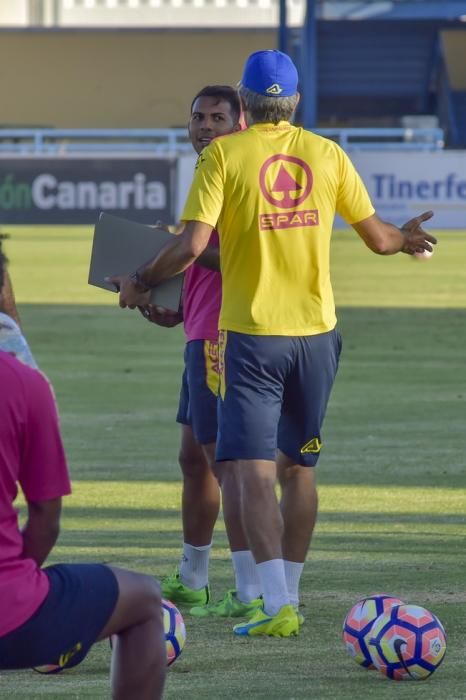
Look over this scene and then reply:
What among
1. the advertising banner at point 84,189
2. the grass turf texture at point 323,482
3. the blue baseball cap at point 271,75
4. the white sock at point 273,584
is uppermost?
the blue baseball cap at point 271,75

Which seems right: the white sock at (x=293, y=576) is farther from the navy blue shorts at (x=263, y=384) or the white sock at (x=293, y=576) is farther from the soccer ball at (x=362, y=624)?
the soccer ball at (x=362, y=624)

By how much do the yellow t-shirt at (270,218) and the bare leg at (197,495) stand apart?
1055 mm

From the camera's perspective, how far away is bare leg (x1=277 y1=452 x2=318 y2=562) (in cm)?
734

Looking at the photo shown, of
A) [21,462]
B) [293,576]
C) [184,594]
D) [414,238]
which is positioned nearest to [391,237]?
[414,238]

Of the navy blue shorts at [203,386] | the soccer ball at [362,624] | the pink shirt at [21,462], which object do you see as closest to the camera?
the pink shirt at [21,462]

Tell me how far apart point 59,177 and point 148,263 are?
23.2 meters

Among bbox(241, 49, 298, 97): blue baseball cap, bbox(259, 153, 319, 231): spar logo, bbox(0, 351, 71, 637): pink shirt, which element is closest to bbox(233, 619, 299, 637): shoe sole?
bbox(259, 153, 319, 231): spar logo

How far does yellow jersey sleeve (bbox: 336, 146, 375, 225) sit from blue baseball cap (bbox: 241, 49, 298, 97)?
33 centimetres

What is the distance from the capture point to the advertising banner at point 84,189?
97.1 feet

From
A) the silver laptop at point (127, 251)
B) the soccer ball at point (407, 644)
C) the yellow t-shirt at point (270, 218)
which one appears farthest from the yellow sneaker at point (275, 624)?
the silver laptop at point (127, 251)

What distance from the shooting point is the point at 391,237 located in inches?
290

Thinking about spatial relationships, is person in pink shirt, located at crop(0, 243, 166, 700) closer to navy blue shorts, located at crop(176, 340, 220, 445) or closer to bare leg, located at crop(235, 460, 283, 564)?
bare leg, located at crop(235, 460, 283, 564)

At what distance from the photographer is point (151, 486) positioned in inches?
450

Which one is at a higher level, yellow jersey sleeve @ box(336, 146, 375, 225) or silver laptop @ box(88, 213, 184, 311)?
yellow jersey sleeve @ box(336, 146, 375, 225)
